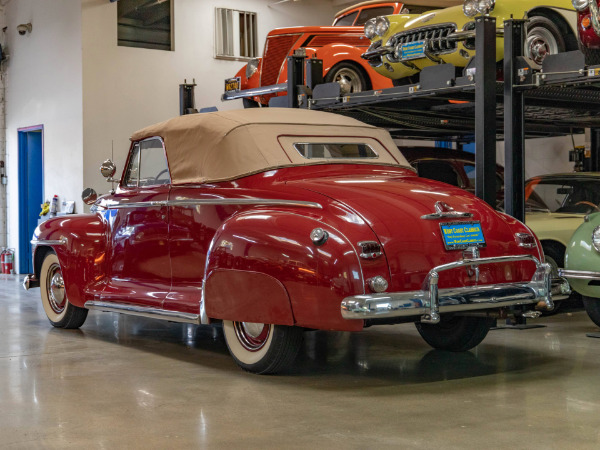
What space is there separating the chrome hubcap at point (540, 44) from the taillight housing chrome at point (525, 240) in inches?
107

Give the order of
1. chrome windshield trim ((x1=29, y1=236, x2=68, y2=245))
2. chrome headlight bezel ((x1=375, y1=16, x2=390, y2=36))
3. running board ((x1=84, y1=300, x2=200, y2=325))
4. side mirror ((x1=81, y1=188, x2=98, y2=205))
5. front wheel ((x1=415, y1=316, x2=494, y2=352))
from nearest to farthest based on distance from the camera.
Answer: running board ((x1=84, y1=300, x2=200, y2=325)) < front wheel ((x1=415, y1=316, x2=494, y2=352)) < chrome windshield trim ((x1=29, y1=236, x2=68, y2=245)) < side mirror ((x1=81, y1=188, x2=98, y2=205)) < chrome headlight bezel ((x1=375, y1=16, x2=390, y2=36))

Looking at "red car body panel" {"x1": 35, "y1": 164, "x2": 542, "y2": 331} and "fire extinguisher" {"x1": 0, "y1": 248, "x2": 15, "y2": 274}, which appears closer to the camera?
"red car body panel" {"x1": 35, "y1": 164, "x2": 542, "y2": 331}

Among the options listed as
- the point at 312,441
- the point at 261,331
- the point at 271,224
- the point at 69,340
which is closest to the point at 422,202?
the point at 271,224

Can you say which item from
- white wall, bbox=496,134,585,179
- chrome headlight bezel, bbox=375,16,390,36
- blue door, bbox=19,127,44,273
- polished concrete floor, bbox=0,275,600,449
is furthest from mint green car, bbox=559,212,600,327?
blue door, bbox=19,127,44,273

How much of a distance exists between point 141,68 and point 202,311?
31.1 ft

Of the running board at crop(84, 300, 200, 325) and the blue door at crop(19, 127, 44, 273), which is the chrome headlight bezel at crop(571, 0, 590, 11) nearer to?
the running board at crop(84, 300, 200, 325)

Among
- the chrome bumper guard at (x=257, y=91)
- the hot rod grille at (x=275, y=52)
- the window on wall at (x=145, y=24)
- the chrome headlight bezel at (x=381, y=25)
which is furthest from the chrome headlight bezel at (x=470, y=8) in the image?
the window on wall at (x=145, y=24)

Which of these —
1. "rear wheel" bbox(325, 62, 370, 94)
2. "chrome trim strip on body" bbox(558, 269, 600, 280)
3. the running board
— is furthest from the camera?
"rear wheel" bbox(325, 62, 370, 94)

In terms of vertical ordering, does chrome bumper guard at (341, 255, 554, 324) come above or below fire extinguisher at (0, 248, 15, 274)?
above

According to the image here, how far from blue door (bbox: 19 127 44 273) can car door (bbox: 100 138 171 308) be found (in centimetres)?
917

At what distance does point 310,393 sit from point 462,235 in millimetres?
1321

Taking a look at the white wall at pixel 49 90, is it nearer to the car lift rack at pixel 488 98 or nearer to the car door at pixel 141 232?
the car lift rack at pixel 488 98

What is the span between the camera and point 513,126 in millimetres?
7566

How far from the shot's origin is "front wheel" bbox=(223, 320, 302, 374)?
17.4 feet
